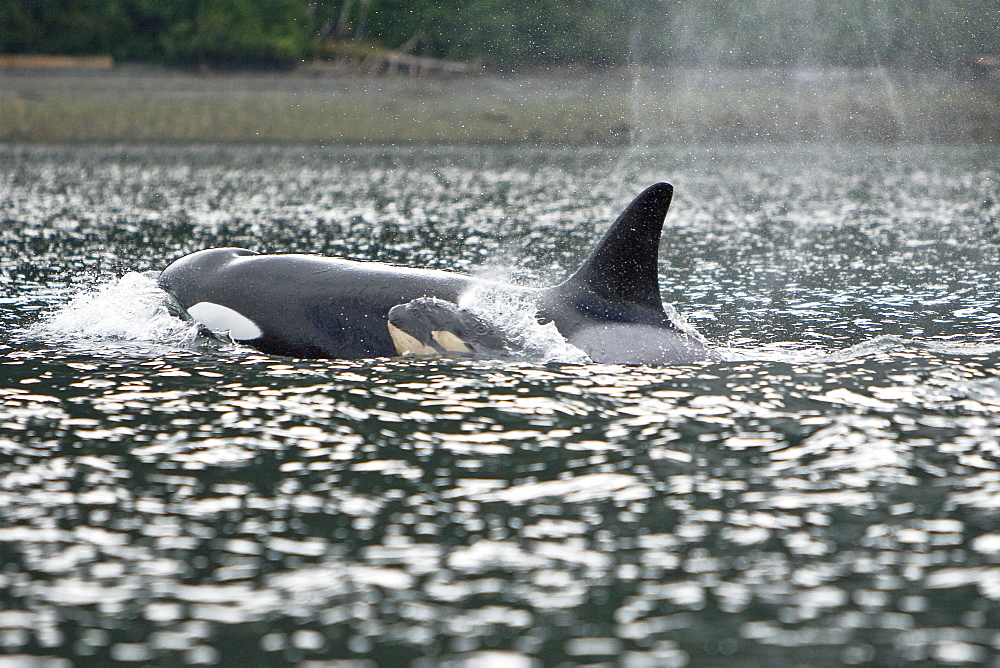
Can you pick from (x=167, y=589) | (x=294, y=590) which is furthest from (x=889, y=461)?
(x=167, y=589)

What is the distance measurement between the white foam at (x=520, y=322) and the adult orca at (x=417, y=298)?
0.05 meters

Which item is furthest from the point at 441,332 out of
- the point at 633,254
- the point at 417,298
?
the point at 633,254

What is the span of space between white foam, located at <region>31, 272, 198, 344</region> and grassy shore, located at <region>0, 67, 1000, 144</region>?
4945 centimetres

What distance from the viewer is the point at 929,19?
65750mm

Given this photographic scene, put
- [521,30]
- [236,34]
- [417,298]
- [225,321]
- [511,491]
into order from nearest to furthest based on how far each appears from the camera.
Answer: [511,491] → [417,298] → [225,321] → [521,30] → [236,34]

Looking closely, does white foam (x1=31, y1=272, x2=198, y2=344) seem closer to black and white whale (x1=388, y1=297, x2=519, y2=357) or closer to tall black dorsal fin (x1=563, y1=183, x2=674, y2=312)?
black and white whale (x1=388, y1=297, x2=519, y2=357)

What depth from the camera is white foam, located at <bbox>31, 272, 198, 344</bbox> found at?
1326 centimetres

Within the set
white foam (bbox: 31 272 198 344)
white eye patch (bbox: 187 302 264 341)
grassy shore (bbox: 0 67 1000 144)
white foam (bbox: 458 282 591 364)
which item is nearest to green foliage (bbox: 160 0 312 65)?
grassy shore (bbox: 0 67 1000 144)

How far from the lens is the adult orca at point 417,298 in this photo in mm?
11797

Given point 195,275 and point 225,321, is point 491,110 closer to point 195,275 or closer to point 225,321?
point 195,275

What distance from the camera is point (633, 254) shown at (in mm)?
11844

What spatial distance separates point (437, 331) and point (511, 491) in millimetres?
3956

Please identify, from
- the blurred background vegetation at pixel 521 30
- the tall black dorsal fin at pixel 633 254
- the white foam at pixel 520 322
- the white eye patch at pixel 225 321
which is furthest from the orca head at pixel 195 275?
the blurred background vegetation at pixel 521 30

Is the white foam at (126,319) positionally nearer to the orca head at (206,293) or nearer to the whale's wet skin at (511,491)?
the whale's wet skin at (511,491)
